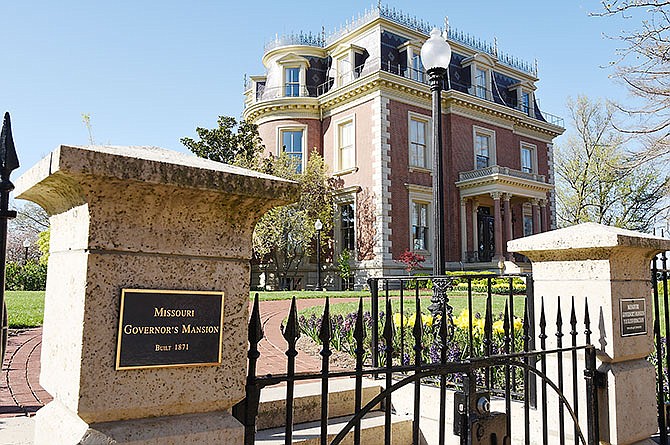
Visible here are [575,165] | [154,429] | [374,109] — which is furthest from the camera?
[575,165]

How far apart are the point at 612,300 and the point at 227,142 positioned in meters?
23.5

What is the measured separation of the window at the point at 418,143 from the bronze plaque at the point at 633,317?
2058 cm

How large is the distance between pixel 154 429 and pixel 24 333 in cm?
688

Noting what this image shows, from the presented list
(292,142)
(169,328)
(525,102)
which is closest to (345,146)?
(292,142)

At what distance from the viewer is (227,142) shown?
25.5m

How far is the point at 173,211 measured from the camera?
175 cm

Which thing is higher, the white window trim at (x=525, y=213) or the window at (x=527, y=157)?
the window at (x=527, y=157)

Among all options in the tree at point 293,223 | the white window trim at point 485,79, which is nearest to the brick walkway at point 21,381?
the tree at point 293,223

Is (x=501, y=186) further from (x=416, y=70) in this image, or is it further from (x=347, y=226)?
(x=347, y=226)

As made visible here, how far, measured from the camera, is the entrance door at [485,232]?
26.2m

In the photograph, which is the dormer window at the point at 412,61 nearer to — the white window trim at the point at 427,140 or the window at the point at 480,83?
the white window trim at the point at 427,140

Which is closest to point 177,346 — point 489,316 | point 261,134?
point 489,316

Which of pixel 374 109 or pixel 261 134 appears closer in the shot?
pixel 374 109

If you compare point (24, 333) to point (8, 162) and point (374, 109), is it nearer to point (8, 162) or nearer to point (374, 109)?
point (8, 162)
